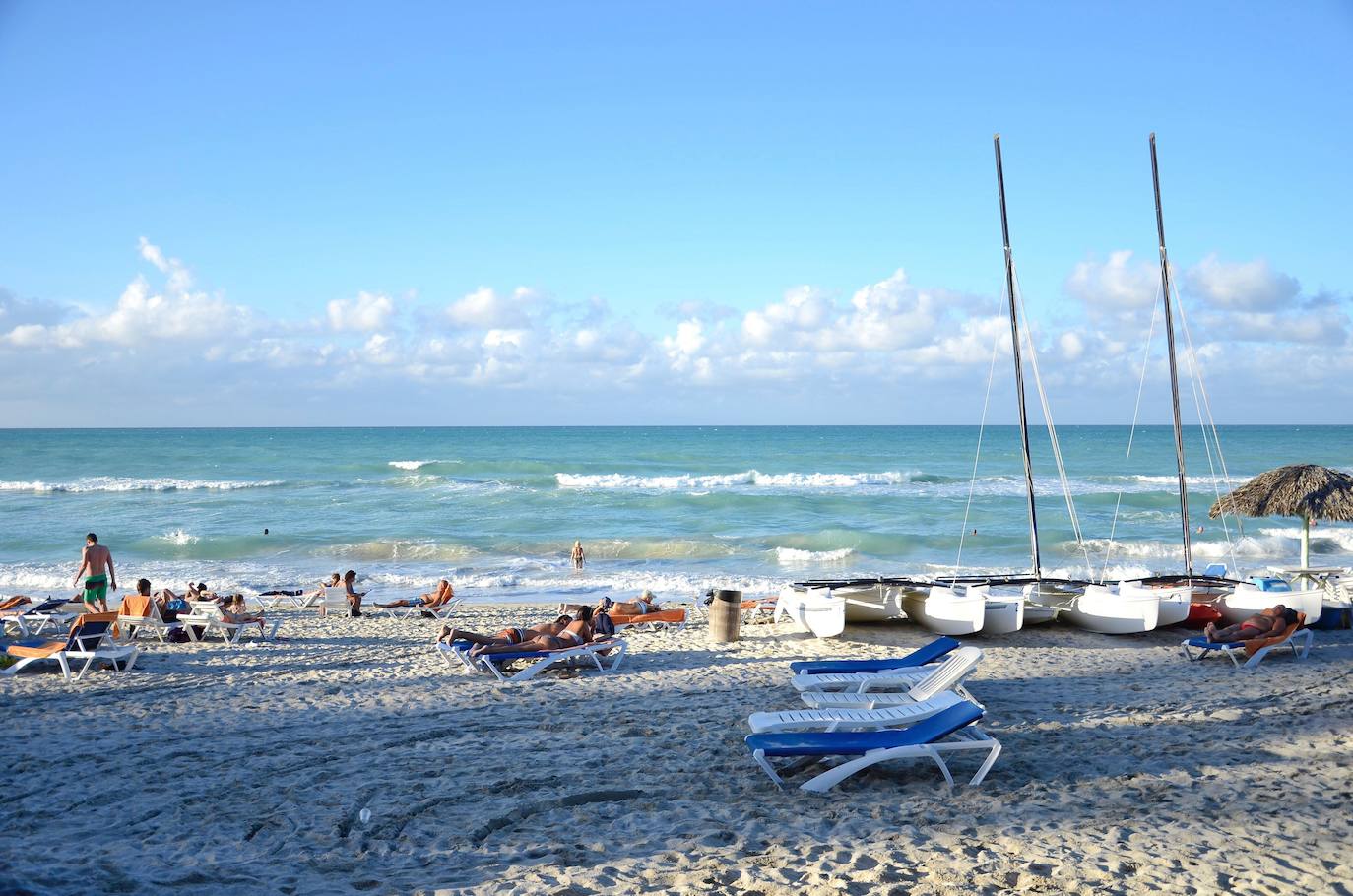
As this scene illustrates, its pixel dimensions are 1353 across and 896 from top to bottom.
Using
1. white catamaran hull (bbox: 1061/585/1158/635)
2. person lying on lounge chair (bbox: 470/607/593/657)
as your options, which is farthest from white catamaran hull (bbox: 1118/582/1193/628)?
person lying on lounge chair (bbox: 470/607/593/657)

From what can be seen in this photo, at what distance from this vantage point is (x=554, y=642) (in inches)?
354

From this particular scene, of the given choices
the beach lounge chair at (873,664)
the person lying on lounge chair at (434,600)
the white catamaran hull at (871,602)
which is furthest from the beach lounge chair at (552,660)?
the person lying on lounge chair at (434,600)

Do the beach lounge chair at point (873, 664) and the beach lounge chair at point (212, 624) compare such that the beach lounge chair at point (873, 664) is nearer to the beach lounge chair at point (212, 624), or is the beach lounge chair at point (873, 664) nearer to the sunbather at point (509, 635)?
the sunbather at point (509, 635)

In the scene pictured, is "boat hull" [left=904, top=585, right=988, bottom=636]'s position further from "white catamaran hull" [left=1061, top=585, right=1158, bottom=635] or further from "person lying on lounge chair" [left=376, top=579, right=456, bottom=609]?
"person lying on lounge chair" [left=376, top=579, right=456, bottom=609]

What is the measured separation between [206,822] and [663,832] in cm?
242

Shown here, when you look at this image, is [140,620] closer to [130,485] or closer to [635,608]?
[635,608]

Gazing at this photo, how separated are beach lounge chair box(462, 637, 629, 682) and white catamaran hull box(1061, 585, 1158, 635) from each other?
217 inches

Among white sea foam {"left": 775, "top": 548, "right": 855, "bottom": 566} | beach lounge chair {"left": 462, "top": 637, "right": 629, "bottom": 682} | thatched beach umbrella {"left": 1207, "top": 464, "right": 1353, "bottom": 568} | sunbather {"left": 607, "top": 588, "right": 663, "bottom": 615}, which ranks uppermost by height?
thatched beach umbrella {"left": 1207, "top": 464, "right": 1353, "bottom": 568}

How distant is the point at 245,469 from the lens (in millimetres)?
47312

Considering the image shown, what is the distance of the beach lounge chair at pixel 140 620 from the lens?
35.3ft

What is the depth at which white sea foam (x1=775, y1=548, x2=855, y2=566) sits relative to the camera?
20141mm

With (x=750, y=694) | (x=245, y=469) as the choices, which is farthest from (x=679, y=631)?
(x=245, y=469)

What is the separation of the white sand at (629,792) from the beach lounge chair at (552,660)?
0.87 ft

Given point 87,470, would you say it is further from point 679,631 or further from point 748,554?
point 679,631
